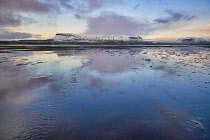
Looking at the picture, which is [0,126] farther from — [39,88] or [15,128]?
[39,88]

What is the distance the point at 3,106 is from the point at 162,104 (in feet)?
18.0

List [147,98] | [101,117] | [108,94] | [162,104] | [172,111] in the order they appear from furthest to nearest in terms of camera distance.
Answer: [108,94], [147,98], [162,104], [172,111], [101,117]

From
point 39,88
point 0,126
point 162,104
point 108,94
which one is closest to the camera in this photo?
point 0,126

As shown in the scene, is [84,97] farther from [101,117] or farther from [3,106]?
[3,106]

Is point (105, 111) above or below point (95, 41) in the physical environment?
below

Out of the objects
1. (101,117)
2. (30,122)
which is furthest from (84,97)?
(30,122)

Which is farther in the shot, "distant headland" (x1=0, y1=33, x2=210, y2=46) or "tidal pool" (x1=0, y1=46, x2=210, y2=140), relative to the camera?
"distant headland" (x1=0, y1=33, x2=210, y2=46)

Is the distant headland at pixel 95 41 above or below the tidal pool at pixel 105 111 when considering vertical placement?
above

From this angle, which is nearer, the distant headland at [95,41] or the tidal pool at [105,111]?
the tidal pool at [105,111]

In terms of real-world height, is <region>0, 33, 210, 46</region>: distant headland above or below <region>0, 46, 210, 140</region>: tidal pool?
above

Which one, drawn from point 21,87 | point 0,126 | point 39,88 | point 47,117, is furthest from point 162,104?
point 21,87

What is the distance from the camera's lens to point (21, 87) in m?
6.11

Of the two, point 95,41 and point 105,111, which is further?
point 95,41

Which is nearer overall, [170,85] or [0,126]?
[0,126]
